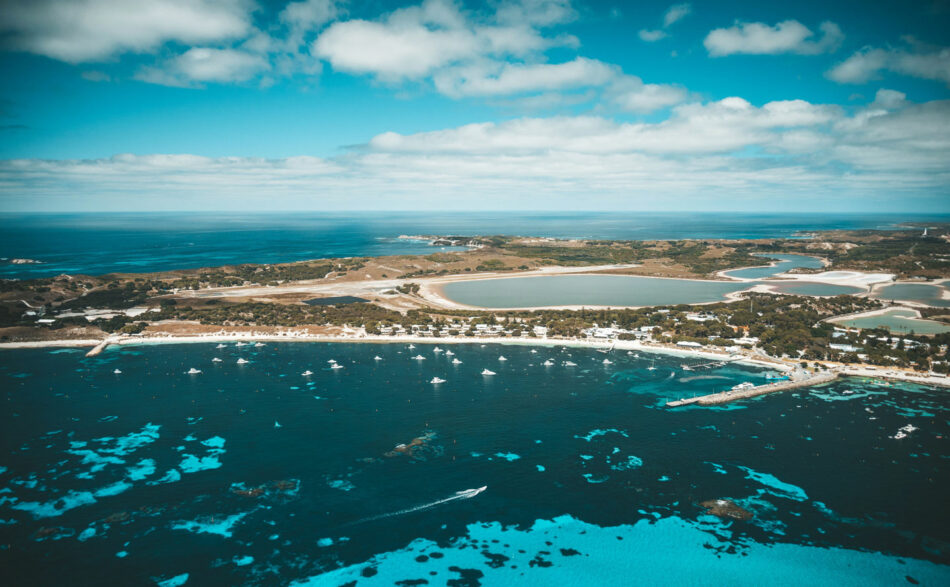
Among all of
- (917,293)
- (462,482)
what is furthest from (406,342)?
(917,293)

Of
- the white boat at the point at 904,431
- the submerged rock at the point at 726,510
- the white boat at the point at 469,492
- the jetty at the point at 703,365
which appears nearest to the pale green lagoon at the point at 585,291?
the jetty at the point at 703,365

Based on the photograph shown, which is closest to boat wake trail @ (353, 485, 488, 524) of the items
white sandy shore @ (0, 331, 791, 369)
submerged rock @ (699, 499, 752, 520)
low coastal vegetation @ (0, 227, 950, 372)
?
submerged rock @ (699, 499, 752, 520)

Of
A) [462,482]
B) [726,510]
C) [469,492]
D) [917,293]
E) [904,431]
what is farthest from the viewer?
[917,293]

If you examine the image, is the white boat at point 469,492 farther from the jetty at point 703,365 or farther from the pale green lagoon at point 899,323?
the pale green lagoon at point 899,323

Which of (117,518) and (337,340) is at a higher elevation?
(337,340)

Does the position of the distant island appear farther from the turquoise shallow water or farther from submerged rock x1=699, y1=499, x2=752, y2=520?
submerged rock x1=699, y1=499, x2=752, y2=520

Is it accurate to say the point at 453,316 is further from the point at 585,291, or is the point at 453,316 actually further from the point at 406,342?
the point at 585,291

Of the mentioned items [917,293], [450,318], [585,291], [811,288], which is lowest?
[450,318]
